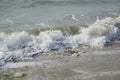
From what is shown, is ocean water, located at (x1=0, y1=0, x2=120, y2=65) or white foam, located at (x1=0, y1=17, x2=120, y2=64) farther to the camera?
ocean water, located at (x1=0, y1=0, x2=120, y2=65)

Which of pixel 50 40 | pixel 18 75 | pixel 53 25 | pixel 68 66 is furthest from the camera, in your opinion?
pixel 53 25

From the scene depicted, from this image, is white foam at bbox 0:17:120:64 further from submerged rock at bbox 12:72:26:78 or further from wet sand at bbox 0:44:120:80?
submerged rock at bbox 12:72:26:78

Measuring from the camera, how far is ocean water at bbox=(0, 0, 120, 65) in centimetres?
932

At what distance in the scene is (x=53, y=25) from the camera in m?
11.1

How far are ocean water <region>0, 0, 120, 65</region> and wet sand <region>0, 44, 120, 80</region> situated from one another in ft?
1.54

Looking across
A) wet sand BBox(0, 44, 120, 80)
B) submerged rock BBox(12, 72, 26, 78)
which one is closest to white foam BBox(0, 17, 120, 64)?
wet sand BBox(0, 44, 120, 80)

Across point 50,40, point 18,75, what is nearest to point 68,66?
point 18,75

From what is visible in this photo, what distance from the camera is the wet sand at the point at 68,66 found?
24.0 feet

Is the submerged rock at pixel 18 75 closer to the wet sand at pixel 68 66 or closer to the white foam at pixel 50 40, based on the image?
the wet sand at pixel 68 66

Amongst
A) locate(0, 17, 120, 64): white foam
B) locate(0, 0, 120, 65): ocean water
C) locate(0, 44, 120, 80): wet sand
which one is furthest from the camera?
locate(0, 0, 120, 65): ocean water

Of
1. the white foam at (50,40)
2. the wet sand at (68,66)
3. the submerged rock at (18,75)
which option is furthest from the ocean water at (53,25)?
the submerged rock at (18,75)

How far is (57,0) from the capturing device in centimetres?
1457

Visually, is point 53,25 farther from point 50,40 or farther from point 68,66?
point 68,66

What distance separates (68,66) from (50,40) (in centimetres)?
192
